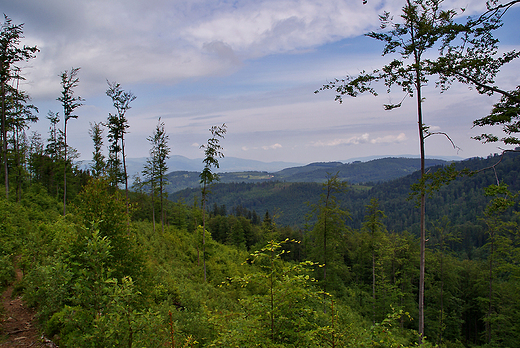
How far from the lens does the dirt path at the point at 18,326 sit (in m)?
6.34

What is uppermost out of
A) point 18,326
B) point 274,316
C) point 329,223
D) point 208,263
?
point 274,316

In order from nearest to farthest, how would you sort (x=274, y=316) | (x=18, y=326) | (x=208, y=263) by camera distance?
(x=274, y=316) < (x=18, y=326) < (x=208, y=263)

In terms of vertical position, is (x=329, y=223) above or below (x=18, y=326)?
above

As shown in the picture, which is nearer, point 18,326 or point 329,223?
point 18,326

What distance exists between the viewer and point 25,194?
25672 millimetres

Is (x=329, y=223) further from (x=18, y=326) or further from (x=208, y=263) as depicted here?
(x=18, y=326)

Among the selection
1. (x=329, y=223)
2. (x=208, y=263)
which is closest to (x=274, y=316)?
(x=329, y=223)

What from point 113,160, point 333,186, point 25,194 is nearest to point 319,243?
point 333,186

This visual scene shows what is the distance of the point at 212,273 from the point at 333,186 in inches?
521

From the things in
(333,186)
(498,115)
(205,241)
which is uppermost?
(498,115)

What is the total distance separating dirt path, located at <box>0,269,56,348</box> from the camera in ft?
20.8

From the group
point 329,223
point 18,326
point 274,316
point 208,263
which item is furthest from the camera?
point 208,263

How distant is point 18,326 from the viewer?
7.10 metres

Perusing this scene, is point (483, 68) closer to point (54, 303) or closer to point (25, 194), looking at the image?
point (54, 303)
